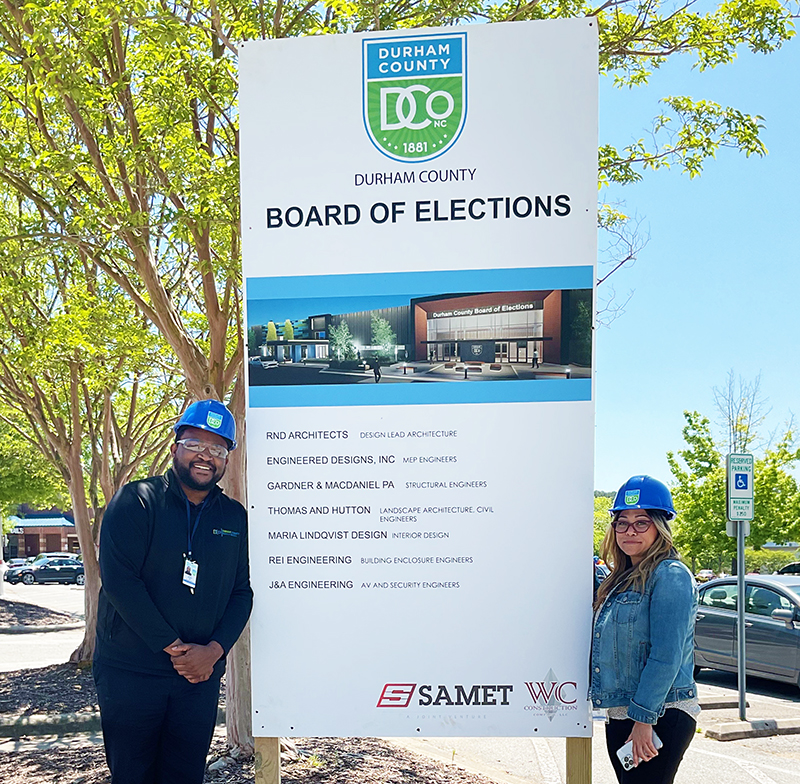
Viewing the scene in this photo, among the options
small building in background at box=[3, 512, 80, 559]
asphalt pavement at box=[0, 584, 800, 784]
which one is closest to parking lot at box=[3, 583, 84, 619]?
asphalt pavement at box=[0, 584, 800, 784]

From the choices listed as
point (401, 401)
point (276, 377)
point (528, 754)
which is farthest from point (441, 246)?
point (528, 754)

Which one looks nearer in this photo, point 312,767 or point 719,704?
point 312,767

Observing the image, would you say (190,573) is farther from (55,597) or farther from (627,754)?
(55,597)

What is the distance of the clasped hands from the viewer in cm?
356

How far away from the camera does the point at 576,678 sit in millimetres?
3590

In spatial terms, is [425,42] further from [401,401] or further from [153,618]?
[153,618]

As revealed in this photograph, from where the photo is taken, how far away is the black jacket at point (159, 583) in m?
3.53

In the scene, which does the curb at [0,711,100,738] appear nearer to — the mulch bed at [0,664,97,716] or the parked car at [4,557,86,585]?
the mulch bed at [0,664,97,716]

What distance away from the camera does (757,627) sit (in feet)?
38.3

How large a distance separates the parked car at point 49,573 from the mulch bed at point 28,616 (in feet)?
64.6

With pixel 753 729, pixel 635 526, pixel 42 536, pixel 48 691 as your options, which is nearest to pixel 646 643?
pixel 635 526

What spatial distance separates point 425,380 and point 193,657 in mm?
1504

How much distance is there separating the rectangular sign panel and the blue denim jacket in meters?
0.10

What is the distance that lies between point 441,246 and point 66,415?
423 inches
